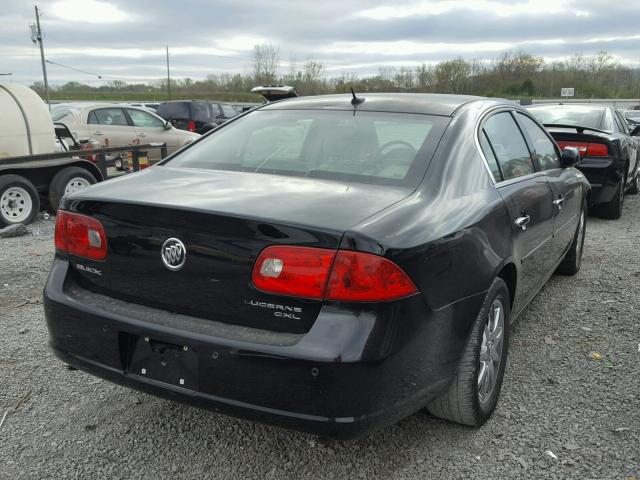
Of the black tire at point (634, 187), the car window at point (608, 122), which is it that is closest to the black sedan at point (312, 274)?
the car window at point (608, 122)

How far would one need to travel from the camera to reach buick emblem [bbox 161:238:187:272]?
225cm

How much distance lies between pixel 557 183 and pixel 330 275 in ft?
8.63

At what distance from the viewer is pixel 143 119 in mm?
14828

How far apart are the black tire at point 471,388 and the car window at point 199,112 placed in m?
18.6

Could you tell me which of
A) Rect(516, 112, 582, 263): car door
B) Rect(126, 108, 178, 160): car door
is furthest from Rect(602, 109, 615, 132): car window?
Rect(126, 108, 178, 160): car door

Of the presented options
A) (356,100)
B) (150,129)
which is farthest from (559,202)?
(150,129)

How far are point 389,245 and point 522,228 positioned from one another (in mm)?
1377

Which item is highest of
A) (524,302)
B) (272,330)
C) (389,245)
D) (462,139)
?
(462,139)

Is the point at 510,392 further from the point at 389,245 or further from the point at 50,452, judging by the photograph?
the point at 50,452

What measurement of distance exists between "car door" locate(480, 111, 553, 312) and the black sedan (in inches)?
1.1

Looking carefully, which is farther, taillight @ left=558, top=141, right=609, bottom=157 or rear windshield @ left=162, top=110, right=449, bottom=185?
taillight @ left=558, top=141, right=609, bottom=157

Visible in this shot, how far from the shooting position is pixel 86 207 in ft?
8.30

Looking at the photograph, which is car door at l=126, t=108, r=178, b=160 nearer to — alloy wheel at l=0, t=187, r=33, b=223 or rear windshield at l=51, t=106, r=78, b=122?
A: rear windshield at l=51, t=106, r=78, b=122

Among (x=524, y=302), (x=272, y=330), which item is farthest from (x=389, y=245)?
(x=524, y=302)
